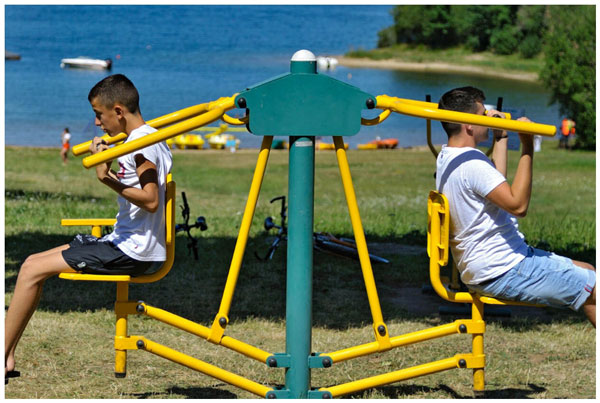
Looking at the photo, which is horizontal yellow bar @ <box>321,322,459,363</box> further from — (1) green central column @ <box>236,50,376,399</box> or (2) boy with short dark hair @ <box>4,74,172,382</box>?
(2) boy with short dark hair @ <box>4,74,172,382</box>

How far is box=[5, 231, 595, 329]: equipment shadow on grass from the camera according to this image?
21.0 ft

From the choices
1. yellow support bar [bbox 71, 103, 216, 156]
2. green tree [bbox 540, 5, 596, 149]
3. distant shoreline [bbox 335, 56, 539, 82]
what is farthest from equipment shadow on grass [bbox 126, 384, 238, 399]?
distant shoreline [bbox 335, 56, 539, 82]

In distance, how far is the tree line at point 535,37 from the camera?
3086cm

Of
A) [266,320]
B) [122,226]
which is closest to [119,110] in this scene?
Answer: [122,226]

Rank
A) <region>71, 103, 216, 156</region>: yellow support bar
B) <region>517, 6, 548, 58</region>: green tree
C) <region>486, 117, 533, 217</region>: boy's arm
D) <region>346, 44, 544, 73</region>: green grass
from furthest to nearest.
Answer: <region>517, 6, 548, 58</region>: green tree, <region>346, 44, 544, 73</region>: green grass, <region>71, 103, 216, 156</region>: yellow support bar, <region>486, 117, 533, 217</region>: boy's arm

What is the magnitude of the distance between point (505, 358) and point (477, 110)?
183cm

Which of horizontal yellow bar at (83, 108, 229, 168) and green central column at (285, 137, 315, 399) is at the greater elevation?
horizontal yellow bar at (83, 108, 229, 168)

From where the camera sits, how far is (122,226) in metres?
4.16

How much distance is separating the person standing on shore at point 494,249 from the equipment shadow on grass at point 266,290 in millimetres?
2150

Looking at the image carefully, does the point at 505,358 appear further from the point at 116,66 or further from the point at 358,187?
the point at 116,66

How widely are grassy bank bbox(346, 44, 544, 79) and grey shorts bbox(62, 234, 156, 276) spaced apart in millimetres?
56045

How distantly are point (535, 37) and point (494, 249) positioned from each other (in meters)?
67.5

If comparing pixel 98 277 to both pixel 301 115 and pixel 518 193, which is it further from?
pixel 518 193

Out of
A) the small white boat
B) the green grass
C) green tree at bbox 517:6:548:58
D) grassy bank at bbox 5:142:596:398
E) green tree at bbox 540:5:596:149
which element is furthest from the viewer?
green tree at bbox 517:6:548:58
